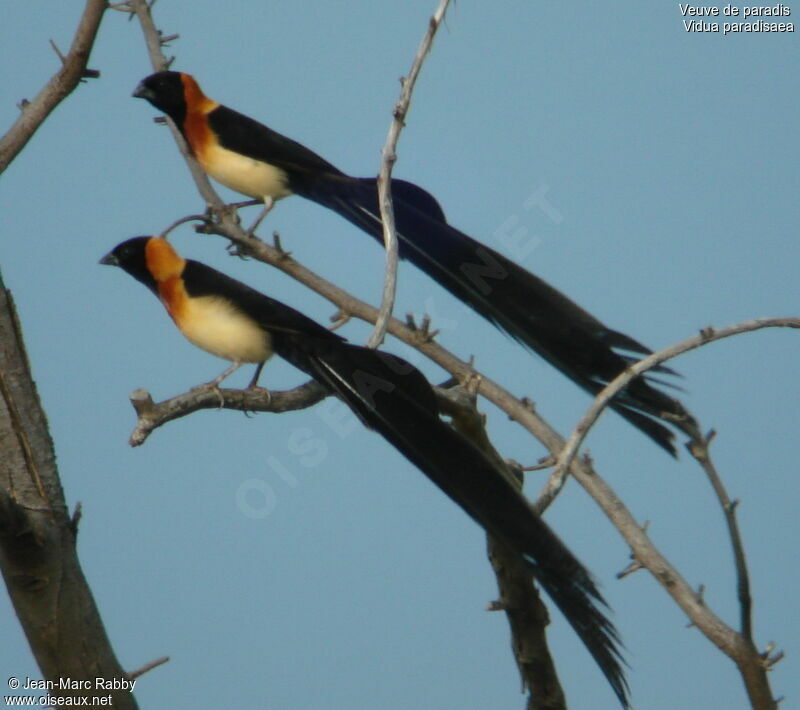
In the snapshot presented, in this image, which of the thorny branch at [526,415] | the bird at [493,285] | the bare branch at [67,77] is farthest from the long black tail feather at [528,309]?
the bare branch at [67,77]

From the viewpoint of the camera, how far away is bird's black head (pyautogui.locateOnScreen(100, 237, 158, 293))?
5.79ft

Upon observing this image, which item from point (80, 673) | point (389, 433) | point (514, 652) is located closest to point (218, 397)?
point (389, 433)

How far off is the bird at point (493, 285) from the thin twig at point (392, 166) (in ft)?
0.80

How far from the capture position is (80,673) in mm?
1397

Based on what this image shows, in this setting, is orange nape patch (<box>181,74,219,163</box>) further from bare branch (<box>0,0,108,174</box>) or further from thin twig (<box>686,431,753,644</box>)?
thin twig (<box>686,431,753,644</box>)

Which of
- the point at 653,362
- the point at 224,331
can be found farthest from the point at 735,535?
the point at 224,331

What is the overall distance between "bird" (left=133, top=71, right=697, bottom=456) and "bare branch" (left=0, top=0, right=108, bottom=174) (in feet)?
1.58

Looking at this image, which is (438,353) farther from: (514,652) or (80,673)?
(80,673)

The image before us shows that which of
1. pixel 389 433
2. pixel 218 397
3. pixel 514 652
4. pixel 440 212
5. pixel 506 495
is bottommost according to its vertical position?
pixel 514 652

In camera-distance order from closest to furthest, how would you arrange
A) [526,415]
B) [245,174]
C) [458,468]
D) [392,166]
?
[458,468], [392,166], [526,415], [245,174]

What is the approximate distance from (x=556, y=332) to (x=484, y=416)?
165 mm

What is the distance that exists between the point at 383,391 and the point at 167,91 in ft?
3.54

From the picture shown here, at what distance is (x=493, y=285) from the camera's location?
5.26ft

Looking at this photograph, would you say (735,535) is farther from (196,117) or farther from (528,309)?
(196,117)
